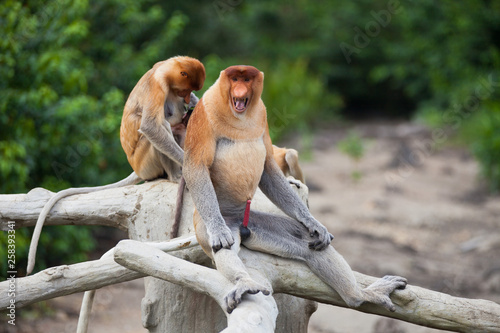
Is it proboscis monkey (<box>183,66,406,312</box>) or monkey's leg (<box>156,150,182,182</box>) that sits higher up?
monkey's leg (<box>156,150,182,182</box>)

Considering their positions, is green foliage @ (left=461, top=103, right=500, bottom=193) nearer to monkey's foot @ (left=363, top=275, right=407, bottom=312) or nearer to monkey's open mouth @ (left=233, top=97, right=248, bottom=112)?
monkey's foot @ (left=363, top=275, right=407, bottom=312)

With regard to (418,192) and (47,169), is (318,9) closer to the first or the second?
(418,192)

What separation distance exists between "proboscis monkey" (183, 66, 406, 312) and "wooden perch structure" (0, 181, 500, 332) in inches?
3.6

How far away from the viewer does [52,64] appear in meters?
6.26

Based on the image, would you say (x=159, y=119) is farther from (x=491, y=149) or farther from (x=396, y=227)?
(x=491, y=149)

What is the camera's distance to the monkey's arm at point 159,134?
4.16m

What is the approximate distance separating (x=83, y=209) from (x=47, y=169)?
115 inches

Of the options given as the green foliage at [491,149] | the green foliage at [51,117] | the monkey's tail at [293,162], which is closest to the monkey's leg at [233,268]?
the monkey's tail at [293,162]

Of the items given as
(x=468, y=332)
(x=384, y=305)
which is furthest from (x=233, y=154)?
(x=468, y=332)

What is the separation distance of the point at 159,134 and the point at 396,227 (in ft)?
20.1

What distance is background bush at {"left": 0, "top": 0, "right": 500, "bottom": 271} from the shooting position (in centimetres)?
621

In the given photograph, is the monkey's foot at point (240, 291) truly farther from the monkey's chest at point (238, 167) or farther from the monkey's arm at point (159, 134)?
the monkey's arm at point (159, 134)

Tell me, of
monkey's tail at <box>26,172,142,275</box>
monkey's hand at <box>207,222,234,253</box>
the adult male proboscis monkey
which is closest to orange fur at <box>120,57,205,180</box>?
the adult male proboscis monkey

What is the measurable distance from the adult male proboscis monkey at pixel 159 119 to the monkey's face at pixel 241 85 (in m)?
0.99
